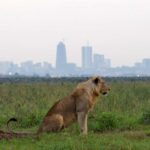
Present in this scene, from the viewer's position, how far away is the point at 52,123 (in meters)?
12.1

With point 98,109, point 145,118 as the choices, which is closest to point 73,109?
point 145,118

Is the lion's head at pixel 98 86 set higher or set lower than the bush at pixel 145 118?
higher

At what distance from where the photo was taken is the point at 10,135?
11.9m

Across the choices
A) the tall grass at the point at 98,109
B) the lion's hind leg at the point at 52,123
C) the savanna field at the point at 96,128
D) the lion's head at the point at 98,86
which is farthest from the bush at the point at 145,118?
the lion's hind leg at the point at 52,123

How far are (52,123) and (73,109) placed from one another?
631mm

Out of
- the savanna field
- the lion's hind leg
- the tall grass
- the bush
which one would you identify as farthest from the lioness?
the bush

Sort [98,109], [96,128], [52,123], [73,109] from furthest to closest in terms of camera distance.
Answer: [98,109] → [96,128] → [73,109] → [52,123]

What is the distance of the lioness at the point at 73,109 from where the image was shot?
39.9ft

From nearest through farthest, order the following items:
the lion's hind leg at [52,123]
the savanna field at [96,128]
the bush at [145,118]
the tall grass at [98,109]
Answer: the savanna field at [96,128] < the lion's hind leg at [52,123] < the tall grass at [98,109] < the bush at [145,118]

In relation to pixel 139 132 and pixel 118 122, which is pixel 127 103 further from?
pixel 139 132

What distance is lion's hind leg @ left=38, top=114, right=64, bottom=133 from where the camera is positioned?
12117mm

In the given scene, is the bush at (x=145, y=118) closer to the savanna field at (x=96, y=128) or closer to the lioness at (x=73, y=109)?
the savanna field at (x=96, y=128)

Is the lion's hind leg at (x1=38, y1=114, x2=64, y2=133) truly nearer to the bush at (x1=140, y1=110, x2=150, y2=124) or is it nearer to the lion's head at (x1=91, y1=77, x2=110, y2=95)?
the lion's head at (x1=91, y1=77, x2=110, y2=95)

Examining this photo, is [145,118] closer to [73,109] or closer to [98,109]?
[98,109]
